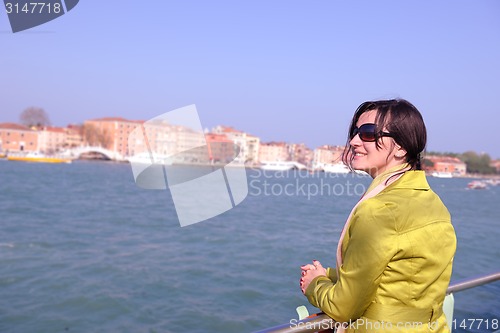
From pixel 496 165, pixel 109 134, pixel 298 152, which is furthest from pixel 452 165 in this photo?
pixel 109 134

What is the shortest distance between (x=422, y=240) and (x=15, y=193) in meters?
24.3

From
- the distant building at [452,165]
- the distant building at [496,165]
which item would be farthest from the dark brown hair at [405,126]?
the distant building at [496,165]

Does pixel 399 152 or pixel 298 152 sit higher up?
pixel 399 152

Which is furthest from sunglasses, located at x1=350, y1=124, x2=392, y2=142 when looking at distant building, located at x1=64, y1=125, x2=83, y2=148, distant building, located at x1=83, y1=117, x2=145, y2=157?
distant building, located at x1=64, y1=125, x2=83, y2=148

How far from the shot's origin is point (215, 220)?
15469 millimetres

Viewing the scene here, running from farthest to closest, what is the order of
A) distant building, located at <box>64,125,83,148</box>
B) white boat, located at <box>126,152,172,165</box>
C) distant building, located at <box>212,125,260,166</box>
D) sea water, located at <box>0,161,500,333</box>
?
distant building, located at <box>212,125,260,166</box>
distant building, located at <box>64,125,83,148</box>
white boat, located at <box>126,152,172,165</box>
sea water, located at <box>0,161,500,333</box>

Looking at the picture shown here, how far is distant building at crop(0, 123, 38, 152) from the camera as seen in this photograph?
3043 inches

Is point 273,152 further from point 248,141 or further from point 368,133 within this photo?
point 368,133

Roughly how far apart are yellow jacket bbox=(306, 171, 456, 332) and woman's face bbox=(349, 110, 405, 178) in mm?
56

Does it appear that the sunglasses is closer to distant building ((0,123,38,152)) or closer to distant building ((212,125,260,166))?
distant building ((0,123,38,152))

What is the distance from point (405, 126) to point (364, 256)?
295mm

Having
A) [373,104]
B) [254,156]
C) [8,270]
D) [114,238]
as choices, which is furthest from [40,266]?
[254,156]

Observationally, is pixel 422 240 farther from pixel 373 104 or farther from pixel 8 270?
pixel 8 270

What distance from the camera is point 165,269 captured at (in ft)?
28.6
